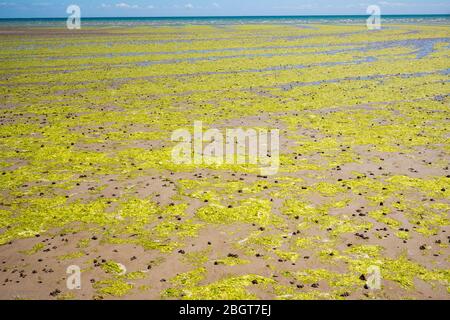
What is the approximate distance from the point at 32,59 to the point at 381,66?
4774 centimetres

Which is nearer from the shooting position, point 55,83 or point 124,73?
point 55,83

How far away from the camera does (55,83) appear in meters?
36.7

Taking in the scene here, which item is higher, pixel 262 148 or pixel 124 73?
pixel 124 73

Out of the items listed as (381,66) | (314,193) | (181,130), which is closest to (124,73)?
(181,130)

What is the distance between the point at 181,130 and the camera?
21.9m

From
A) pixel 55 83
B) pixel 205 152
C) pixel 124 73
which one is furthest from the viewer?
pixel 124 73

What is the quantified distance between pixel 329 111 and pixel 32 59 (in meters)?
45.6

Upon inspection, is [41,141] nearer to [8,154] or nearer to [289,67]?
[8,154]

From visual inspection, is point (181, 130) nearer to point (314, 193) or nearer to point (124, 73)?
point (314, 193)

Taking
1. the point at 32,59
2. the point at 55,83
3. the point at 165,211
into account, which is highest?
the point at 32,59

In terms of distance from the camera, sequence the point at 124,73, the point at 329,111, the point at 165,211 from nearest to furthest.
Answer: the point at 165,211
the point at 329,111
the point at 124,73

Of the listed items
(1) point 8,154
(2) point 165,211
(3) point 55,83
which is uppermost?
(3) point 55,83

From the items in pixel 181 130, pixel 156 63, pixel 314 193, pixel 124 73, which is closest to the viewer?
pixel 314 193

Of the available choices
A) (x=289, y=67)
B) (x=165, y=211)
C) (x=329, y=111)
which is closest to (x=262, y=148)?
(x=165, y=211)
